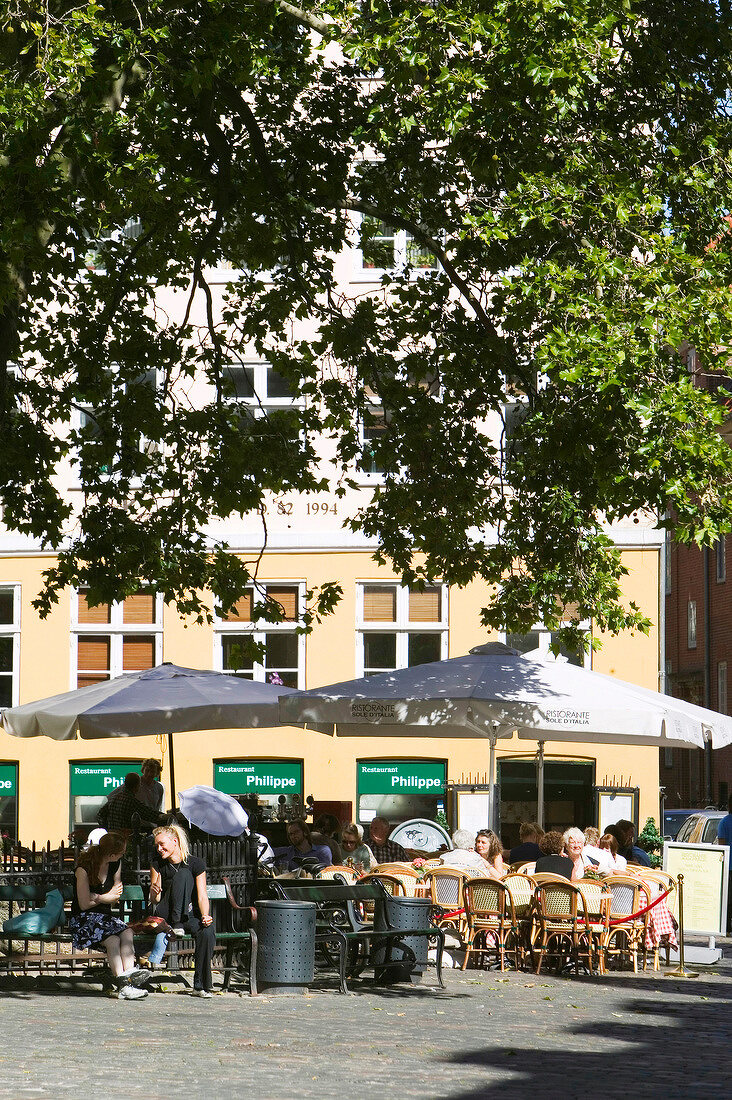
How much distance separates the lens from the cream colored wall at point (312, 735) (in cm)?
2688

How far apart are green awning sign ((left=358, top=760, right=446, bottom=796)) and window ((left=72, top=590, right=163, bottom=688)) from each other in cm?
450

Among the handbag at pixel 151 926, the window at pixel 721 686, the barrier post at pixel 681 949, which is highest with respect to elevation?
the window at pixel 721 686

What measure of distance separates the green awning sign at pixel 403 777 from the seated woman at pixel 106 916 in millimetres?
13851

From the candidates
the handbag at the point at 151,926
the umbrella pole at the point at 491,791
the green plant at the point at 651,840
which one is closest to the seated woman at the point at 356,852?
the umbrella pole at the point at 491,791

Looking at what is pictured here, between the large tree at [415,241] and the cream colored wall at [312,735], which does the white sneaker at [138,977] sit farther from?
the cream colored wall at [312,735]

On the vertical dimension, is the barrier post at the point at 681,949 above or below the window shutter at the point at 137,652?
below

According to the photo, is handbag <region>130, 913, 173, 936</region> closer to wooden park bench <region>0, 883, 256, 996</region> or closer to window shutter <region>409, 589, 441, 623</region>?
wooden park bench <region>0, 883, 256, 996</region>

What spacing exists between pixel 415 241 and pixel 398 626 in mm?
13192

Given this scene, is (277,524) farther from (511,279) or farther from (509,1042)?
(509,1042)

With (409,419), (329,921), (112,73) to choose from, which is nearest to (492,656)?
(409,419)

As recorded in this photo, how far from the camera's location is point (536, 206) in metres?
12.8

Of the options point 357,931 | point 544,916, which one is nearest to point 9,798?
point 357,931

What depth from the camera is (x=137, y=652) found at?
28562 mm

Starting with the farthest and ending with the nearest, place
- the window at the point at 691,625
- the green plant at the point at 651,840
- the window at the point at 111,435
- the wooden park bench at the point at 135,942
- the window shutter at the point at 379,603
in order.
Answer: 1. the window at the point at 691,625
2. the window shutter at the point at 379,603
3. the green plant at the point at 651,840
4. the window at the point at 111,435
5. the wooden park bench at the point at 135,942
